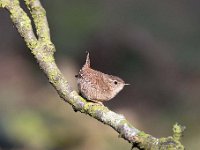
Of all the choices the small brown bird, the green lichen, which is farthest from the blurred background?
the green lichen

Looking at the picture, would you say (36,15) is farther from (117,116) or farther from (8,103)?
(8,103)

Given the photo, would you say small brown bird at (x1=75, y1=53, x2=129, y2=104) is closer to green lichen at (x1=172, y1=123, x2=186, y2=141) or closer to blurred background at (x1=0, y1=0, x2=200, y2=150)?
green lichen at (x1=172, y1=123, x2=186, y2=141)

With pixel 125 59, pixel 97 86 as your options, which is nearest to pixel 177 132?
pixel 97 86

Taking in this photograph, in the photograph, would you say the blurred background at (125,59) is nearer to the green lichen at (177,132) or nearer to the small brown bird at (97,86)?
the small brown bird at (97,86)

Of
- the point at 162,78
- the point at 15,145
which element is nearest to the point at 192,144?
the point at 15,145

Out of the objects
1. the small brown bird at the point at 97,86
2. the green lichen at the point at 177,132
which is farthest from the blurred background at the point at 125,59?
the green lichen at the point at 177,132

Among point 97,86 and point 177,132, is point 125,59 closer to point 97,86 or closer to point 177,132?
point 97,86
